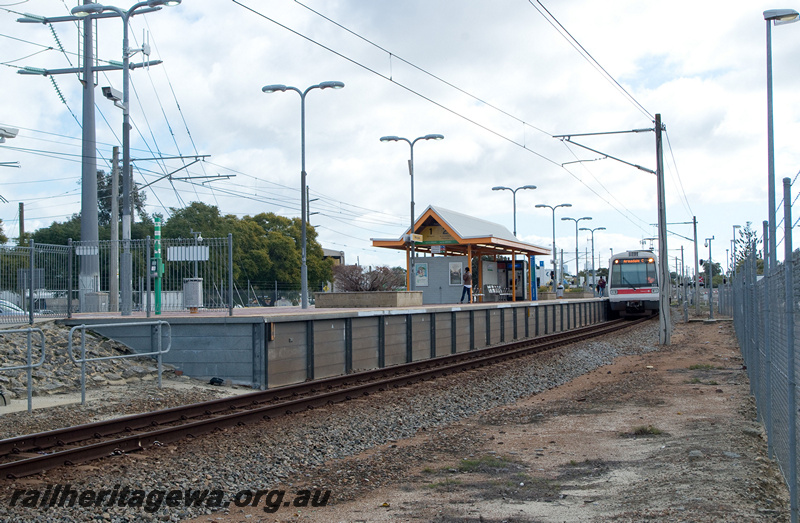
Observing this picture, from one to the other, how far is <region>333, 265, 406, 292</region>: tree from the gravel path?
45.9 m

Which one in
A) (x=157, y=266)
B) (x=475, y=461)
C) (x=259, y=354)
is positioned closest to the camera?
(x=475, y=461)

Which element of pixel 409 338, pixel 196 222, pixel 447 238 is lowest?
pixel 409 338

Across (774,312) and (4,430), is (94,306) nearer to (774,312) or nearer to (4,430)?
(4,430)

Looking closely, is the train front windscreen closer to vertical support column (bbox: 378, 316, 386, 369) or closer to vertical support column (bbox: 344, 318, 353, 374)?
vertical support column (bbox: 378, 316, 386, 369)

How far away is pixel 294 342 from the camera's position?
47.7ft

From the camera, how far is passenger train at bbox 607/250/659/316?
40.4 m

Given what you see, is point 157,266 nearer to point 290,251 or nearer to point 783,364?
point 783,364

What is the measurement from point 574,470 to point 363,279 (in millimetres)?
58577

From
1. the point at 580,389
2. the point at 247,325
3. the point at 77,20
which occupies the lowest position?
the point at 580,389

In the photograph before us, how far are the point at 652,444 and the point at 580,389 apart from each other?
5822 millimetres

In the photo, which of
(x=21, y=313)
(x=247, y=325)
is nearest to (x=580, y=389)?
(x=247, y=325)

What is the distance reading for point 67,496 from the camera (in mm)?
6520

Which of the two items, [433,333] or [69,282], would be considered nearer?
[69,282]

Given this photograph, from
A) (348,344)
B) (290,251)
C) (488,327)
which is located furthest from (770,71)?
(290,251)
